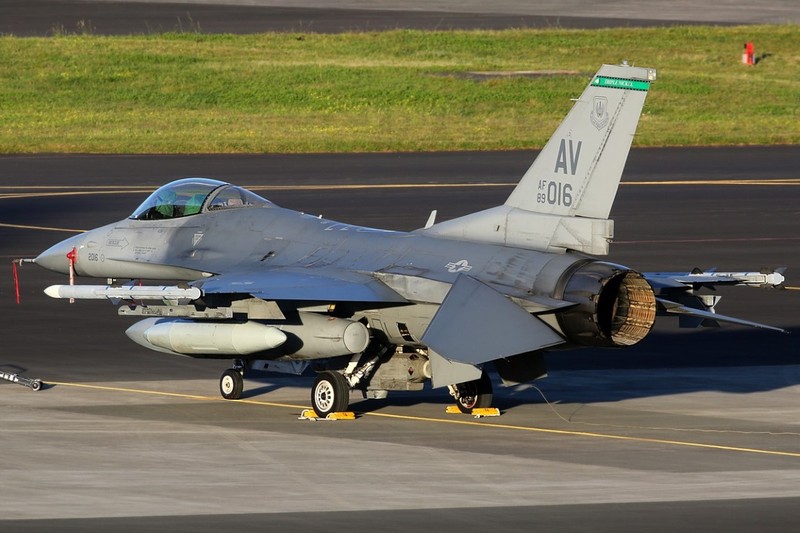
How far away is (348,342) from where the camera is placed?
61.5 feet

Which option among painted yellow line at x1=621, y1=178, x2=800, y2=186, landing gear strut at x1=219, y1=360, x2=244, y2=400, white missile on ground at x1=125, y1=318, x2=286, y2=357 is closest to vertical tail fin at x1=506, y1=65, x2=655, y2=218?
white missile on ground at x1=125, y1=318, x2=286, y2=357

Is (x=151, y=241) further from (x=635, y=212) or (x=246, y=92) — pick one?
(x=246, y=92)

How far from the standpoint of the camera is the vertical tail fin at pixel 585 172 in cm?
1794

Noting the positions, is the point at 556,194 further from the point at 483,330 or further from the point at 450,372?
the point at 450,372

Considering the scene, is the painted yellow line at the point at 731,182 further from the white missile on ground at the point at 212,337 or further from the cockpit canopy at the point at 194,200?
the white missile on ground at the point at 212,337

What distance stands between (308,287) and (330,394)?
1.64 m

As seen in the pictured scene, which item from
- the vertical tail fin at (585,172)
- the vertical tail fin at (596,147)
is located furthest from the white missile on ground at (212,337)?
the vertical tail fin at (596,147)

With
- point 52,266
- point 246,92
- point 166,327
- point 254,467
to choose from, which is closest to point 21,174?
point 246,92

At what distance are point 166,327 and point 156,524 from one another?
5948mm

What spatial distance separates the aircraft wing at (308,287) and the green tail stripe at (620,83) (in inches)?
145

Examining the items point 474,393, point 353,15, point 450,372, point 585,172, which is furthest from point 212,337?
point 353,15

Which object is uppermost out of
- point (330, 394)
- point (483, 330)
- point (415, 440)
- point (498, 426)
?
point (483, 330)

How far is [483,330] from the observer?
17.1 meters

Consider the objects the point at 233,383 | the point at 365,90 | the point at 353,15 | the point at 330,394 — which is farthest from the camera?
the point at 353,15
